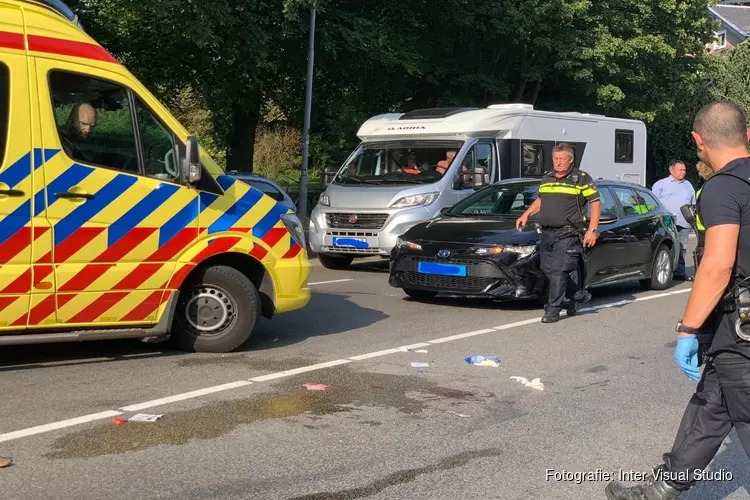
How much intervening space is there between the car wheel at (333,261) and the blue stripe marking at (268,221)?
7.11 meters

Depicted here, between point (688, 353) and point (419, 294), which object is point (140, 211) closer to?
point (688, 353)

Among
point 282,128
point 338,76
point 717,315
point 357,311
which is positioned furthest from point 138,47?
point 282,128

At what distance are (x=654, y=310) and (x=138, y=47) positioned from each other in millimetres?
14772

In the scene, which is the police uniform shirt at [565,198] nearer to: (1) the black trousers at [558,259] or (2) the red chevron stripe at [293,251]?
(1) the black trousers at [558,259]

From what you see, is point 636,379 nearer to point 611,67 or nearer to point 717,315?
point 717,315

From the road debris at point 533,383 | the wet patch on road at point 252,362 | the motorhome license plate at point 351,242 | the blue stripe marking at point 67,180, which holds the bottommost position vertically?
the road debris at point 533,383

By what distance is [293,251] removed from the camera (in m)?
8.21

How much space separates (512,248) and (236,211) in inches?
140

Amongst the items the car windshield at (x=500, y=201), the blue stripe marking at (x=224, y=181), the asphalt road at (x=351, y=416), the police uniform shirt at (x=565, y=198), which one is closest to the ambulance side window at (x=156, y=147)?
the blue stripe marking at (x=224, y=181)

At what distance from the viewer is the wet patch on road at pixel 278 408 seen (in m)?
5.32

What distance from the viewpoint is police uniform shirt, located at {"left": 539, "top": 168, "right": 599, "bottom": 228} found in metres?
9.62

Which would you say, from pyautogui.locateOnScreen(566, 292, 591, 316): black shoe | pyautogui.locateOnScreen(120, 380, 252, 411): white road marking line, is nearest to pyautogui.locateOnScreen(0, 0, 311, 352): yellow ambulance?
pyautogui.locateOnScreen(120, 380, 252, 411): white road marking line

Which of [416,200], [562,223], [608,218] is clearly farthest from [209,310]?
[416,200]

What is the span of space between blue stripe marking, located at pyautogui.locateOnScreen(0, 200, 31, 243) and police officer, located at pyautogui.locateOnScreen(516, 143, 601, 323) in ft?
16.8
